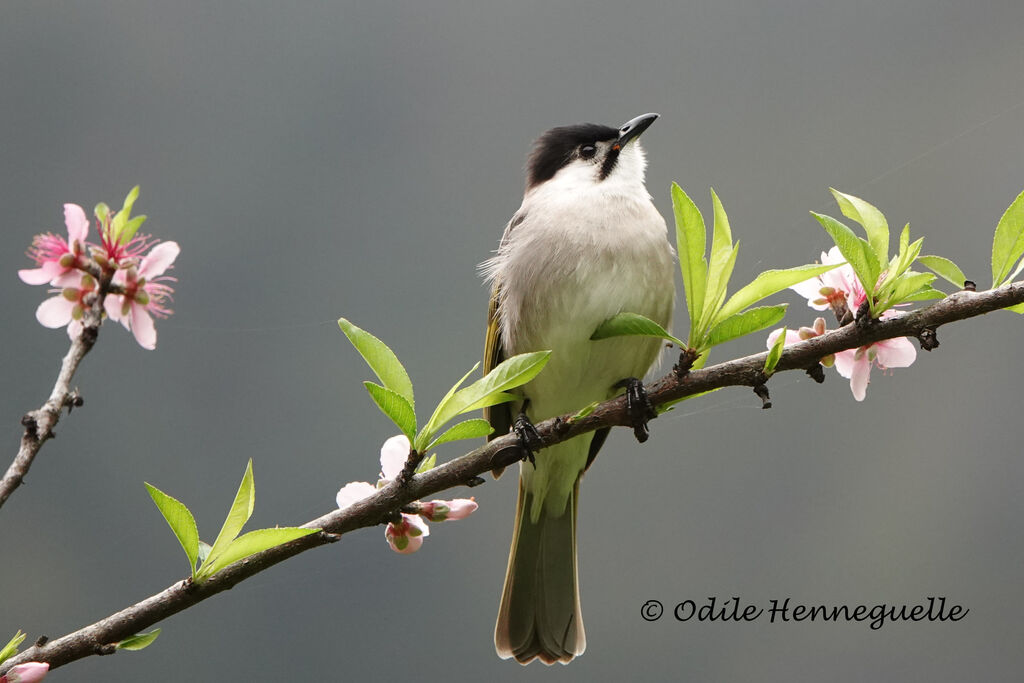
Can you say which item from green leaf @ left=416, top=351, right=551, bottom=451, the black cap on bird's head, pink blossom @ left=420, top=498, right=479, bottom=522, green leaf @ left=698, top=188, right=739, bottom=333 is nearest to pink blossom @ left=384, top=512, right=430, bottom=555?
pink blossom @ left=420, top=498, right=479, bottom=522

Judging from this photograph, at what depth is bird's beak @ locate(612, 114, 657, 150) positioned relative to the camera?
1455 millimetres

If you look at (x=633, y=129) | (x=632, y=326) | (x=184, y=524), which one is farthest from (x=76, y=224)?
(x=633, y=129)

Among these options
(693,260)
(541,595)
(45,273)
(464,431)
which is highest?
(45,273)

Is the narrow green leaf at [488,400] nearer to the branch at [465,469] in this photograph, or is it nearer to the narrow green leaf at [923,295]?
the branch at [465,469]

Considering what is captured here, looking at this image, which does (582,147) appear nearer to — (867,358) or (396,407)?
(867,358)

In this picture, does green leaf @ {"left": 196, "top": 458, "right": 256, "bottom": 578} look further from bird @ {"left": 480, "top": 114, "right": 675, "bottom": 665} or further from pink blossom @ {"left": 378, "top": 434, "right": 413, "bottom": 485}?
bird @ {"left": 480, "top": 114, "right": 675, "bottom": 665}

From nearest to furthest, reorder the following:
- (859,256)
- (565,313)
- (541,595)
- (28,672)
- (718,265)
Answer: (28,672)
(859,256)
(718,265)
(565,313)
(541,595)

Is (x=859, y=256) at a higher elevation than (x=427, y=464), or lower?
higher

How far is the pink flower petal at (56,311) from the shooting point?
2.72 ft

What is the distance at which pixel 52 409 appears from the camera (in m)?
0.75

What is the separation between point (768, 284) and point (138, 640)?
0.62m

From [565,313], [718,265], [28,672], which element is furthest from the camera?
[565,313]

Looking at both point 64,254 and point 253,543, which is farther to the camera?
point 64,254

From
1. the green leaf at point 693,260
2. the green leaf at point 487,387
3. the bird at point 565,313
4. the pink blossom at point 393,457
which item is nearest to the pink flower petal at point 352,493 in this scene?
the pink blossom at point 393,457
